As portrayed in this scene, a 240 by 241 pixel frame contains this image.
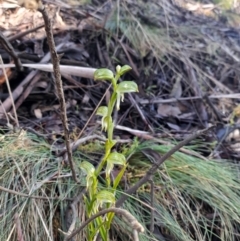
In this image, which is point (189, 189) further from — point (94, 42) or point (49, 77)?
Result: point (94, 42)

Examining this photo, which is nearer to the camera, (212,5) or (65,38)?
(65,38)

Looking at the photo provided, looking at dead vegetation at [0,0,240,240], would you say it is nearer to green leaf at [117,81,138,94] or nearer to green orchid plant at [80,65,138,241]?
green orchid plant at [80,65,138,241]

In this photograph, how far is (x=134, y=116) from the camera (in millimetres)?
1815

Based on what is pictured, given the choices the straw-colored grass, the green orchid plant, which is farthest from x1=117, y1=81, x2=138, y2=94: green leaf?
the straw-colored grass

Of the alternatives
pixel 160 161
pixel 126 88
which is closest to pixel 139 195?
pixel 160 161

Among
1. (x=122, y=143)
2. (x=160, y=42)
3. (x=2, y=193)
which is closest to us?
(x=2, y=193)

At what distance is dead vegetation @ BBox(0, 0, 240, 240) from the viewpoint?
1.27 meters

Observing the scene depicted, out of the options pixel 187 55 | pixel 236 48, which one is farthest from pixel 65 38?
pixel 236 48

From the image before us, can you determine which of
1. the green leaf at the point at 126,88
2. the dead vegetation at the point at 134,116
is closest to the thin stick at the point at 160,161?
the dead vegetation at the point at 134,116

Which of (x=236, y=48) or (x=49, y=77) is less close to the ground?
(x=49, y=77)

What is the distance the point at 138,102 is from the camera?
1.89 m

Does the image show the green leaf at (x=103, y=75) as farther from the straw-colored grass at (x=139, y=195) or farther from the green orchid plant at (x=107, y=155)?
the straw-colored grass at (x=139, y=195)

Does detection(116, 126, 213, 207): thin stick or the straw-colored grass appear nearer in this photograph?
→ detection(116, 126, 213, 207): thin stick

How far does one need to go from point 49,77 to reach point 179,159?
681 millimetres
